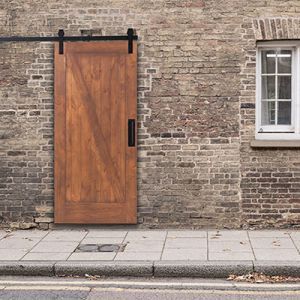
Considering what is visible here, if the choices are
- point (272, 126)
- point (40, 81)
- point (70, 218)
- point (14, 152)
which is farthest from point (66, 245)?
point (272, 126)

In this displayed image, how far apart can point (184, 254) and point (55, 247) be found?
6.28ft

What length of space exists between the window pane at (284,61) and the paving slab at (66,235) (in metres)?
4.25

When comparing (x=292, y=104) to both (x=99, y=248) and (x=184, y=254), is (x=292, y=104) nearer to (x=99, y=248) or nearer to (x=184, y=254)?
(x=184, y=254)

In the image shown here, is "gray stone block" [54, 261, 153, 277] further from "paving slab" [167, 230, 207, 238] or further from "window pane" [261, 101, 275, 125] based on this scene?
"window pane" [261, 101, 275, 125]

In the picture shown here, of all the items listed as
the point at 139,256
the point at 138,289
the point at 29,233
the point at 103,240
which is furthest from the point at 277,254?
the point at 29,233

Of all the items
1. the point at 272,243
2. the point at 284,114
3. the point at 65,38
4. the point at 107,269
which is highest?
the point at 65,38

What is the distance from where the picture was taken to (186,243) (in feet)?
29.4

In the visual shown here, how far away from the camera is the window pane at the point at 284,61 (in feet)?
33.2

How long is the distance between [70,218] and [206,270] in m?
3.27

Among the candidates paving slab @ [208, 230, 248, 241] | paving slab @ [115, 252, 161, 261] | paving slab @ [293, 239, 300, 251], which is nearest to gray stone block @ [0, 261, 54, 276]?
paving slab @ [115, 252, 161, 261]

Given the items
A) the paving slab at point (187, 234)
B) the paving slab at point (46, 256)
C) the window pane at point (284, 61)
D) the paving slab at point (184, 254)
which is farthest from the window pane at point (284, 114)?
the paving slab at point (46, 256)

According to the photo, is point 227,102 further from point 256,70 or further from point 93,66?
point 93,66

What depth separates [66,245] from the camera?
8.91 m

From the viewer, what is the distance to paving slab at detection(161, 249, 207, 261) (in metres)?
7.97
